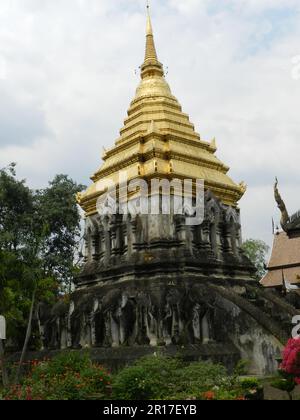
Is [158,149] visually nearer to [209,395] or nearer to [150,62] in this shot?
[150,62]

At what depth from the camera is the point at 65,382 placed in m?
10.2

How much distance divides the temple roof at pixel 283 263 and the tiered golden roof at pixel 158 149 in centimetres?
649

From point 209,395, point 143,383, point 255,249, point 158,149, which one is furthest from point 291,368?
point 255,249

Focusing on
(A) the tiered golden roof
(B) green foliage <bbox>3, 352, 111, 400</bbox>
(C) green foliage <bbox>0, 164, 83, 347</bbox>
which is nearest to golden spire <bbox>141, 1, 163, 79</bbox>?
(A) the tiered golden roof

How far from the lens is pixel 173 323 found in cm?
→ 1549

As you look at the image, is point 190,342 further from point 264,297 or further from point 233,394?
point 233,394

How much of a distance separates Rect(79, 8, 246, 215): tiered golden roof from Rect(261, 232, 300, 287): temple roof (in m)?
6.49

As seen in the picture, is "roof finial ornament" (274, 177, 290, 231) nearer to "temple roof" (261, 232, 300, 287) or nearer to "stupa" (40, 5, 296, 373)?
"stupa" (40, 5, 296, 373)

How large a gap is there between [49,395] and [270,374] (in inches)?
270

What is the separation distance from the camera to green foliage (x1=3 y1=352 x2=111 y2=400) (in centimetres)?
985

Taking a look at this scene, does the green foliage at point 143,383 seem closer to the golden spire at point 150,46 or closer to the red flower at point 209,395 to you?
the red flower at point 209,395

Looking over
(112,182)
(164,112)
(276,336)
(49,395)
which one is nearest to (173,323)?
(276,336)

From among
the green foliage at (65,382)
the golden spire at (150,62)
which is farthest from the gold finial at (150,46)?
the green foliage at (65,382)

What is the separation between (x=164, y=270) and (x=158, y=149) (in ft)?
16.1
